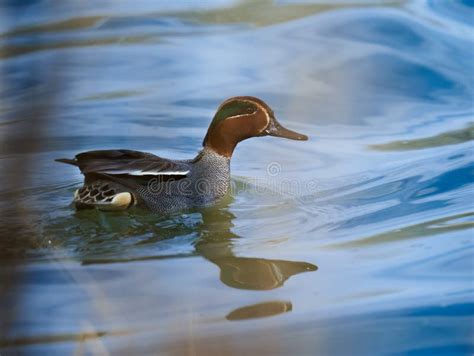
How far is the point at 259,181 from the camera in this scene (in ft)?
16.6

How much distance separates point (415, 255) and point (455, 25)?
12.1 ft

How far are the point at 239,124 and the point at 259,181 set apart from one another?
1.29 ft

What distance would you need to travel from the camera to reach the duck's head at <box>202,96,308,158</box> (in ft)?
15.7

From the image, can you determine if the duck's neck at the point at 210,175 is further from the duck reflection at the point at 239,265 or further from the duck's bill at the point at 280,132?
the duck reflection at the point at 239,265

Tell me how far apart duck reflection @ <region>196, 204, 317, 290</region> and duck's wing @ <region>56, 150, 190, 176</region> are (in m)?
0.39

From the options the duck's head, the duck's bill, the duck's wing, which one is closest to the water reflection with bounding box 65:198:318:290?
the duck's wing

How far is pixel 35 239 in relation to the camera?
3.83 metres

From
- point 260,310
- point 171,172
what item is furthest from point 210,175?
point 260,310

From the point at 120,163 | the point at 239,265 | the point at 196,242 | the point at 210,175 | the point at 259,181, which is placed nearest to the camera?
the point at 239,265

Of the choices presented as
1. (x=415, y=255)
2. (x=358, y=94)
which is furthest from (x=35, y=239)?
(x=358, y=94)

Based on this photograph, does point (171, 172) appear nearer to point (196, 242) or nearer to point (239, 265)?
point (196, 242)

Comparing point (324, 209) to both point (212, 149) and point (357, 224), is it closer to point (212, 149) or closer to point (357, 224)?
point (357, 224)

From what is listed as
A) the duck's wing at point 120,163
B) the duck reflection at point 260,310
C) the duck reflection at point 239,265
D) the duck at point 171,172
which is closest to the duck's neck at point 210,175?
the duck at point 171,172

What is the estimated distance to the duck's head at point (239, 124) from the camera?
477 cm
